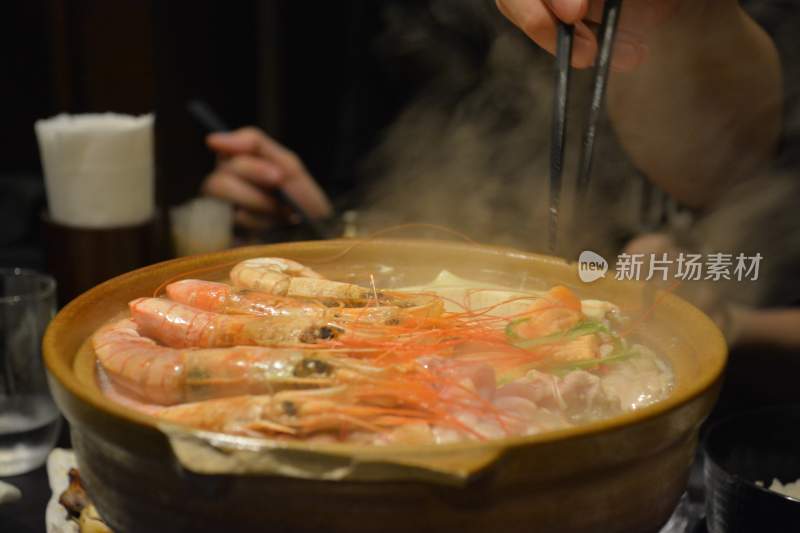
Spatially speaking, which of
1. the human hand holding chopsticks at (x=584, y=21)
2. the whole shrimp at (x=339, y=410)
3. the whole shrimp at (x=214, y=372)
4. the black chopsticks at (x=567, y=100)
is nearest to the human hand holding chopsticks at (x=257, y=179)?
the human hand holding chopsticks at (x=584, y=21)

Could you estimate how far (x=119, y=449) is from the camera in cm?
91

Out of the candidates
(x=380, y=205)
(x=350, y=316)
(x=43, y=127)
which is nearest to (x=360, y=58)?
(x=380, y=205)

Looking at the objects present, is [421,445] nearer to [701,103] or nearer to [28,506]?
[28,506]

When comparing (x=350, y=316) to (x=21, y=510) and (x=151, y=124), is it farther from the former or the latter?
(x=151, y=124)

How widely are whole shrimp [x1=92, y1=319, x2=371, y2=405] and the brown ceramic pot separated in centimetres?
5

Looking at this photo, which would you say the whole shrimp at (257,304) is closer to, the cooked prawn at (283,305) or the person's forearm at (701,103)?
the cooked prawn at (283,305)

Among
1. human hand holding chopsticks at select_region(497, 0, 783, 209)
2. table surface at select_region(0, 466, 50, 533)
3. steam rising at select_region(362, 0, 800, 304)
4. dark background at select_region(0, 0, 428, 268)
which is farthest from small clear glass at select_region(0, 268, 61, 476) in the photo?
human hand holding chopsticks at select_region(497, 0, 783, 209)

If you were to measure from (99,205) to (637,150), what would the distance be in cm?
177

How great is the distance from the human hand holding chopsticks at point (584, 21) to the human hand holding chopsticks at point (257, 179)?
158 cm

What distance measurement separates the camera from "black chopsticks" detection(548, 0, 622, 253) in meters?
1.29

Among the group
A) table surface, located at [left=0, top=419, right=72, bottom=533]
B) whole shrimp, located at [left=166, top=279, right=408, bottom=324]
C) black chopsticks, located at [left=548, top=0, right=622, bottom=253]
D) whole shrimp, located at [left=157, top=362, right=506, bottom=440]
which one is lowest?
table surface, located at [left=0, top=419, right=72, bottom=533]

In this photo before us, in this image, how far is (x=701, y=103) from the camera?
2574 millimetres

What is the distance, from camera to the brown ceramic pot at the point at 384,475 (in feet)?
2.65

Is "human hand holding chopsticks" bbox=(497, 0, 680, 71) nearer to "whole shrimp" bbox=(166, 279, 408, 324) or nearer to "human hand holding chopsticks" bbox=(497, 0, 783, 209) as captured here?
"human hand holding chopsticks" bbox=(497, 0, 783, 209)
